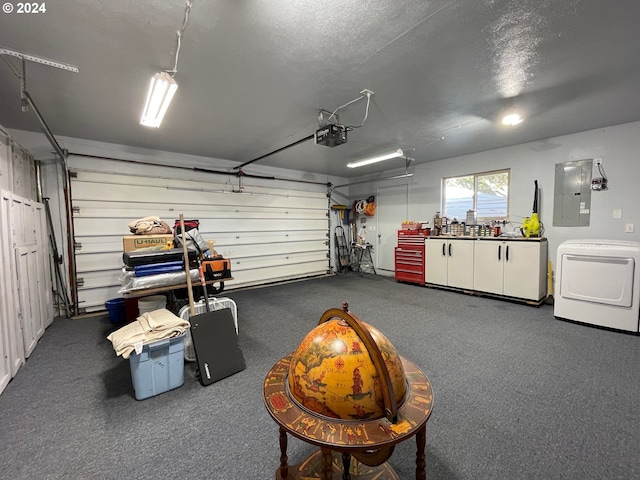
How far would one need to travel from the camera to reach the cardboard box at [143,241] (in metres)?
3.32

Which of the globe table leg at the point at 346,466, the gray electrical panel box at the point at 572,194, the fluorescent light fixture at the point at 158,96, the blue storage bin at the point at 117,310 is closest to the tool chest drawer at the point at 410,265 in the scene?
the gray electrical panel box at the point at 572,194

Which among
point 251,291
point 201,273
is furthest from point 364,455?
point 251,291

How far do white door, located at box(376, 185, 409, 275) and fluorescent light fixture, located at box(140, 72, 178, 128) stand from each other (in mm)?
5497

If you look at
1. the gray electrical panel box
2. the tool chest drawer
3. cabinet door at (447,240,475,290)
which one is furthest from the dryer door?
the tool chest drawer

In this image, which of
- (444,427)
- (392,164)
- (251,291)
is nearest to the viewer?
(444,427)

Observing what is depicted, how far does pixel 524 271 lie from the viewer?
4.29m

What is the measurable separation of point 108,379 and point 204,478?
1595mm

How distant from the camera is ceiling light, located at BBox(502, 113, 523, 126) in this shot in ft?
11.0

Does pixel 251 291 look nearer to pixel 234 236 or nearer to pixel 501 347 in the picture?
pixel 234 236

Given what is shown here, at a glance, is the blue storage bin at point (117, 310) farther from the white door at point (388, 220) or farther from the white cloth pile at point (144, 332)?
the white door at point (388, 220)

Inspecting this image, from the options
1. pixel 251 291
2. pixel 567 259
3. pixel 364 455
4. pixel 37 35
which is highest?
pixel 37 35

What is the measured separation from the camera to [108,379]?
2.34 m

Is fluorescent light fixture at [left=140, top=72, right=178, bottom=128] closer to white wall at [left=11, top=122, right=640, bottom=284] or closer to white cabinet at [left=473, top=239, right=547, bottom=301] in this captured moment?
white wall at [left=11, top=122, right=640, bottom=284]

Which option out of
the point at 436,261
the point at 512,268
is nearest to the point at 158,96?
the point at 436,261
